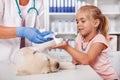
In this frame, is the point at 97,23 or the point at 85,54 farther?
the point at 97,23

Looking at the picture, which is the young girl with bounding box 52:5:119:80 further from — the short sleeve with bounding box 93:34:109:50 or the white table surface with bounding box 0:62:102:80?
the white table surface with bounding box 0:62:102:80

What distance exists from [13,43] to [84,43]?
1.70ft

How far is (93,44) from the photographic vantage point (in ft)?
5.02

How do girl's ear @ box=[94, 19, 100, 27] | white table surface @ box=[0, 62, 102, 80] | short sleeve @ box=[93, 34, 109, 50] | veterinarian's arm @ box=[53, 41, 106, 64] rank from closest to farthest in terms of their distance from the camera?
white table surface @ box=[0, 62, 102, 80]
veterinarian's arm @ box=[53, 41, 106, 64]
short sleeve @ box=[93, 34, 109, 50]
girl's ear @ box=[94, 19, 100, 27]

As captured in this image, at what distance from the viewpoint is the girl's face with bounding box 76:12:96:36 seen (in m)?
1.64

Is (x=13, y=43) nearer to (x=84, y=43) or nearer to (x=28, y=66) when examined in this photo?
(x=84, y=43)

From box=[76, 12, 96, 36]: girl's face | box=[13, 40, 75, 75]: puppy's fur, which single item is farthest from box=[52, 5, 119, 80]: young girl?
box=[13, 40, 75, 75]: puppy's fur

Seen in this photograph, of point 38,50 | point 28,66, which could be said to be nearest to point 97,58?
point 38,50

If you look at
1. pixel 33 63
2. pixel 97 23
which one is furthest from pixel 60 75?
pixel 97 23

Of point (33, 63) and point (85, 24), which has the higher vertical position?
point (85, 24)

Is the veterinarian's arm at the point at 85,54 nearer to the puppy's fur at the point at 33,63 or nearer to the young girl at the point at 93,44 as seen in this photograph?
the young girl at the point at 93,44

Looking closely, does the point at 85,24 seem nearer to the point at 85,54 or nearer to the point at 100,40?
the point at 100,40

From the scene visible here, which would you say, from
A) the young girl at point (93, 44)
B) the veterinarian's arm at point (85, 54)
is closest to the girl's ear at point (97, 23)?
the young girl at point (93, 44)

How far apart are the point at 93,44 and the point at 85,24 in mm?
182
